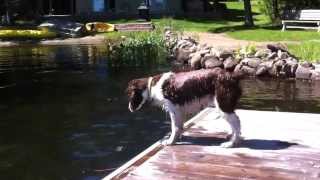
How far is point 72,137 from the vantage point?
46.1ft

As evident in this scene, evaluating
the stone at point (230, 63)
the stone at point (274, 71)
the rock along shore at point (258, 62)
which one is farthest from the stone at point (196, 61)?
the stone at point (274, 71)

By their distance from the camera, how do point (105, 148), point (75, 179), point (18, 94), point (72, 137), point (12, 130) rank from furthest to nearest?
point (18, 94), point (12, 130), point (72, 137), point (105, 148), point (75, 179)

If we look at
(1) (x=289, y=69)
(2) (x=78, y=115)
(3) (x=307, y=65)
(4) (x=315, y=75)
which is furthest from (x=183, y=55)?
(2) (x=78, y=115)

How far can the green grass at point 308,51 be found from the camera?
2377 centimetres

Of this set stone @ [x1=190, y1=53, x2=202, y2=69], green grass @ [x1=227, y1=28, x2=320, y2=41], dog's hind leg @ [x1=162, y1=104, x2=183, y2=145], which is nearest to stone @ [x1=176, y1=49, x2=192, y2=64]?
stone @ [x1=190, y1=53, x2=202, y2=69]

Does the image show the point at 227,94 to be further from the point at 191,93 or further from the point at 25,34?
the point at 25,34

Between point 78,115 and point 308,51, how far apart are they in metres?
11.1

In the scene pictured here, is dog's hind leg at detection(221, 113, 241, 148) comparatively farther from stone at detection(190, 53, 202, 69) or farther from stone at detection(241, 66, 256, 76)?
stone at detection(190, 53, 202, 69)

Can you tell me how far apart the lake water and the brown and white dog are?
203cm

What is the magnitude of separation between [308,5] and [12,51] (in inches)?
684

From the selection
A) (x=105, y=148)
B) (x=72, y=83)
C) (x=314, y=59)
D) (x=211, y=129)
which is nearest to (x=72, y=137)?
(x=105, y=148)

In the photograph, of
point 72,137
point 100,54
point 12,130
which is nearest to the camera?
point 72,137

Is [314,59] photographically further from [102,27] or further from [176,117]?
[102,27]

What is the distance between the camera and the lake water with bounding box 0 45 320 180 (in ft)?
39.8
